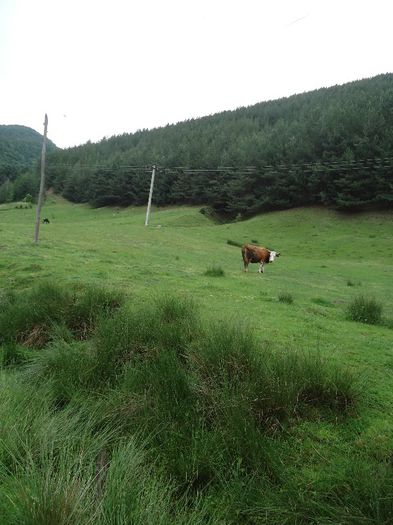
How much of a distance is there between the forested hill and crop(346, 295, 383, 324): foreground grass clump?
40.9 metres

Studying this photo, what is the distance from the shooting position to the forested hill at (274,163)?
49.3 meters

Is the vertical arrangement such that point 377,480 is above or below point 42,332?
above

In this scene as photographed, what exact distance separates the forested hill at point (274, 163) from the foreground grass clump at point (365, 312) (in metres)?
40.9

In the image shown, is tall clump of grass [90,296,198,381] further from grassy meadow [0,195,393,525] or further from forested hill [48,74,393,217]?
forested hill [48,74,393,217]

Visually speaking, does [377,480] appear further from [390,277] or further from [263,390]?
[390,277]

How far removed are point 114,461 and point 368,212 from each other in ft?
165

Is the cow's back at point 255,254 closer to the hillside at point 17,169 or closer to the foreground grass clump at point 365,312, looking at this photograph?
the foreground grass clump at point 365,312

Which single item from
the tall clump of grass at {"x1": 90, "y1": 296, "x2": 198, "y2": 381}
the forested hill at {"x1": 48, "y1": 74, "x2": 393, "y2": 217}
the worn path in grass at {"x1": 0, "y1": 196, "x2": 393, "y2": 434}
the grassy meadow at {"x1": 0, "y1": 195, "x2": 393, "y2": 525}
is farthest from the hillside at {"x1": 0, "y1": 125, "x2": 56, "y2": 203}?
the tall clump of grass at {"x1": 90, "y1": 296, "x2": 198, "y2": 381}

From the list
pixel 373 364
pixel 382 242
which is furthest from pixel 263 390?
pixel 382 242

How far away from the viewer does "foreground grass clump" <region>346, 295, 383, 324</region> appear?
8.88 m

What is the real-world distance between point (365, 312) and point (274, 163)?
52514 millimetres

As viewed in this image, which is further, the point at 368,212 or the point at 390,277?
the point at 368,212

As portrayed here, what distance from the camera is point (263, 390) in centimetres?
420

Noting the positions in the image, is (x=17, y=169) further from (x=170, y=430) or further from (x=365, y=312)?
(x=170, y=430)
